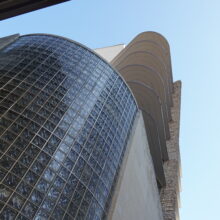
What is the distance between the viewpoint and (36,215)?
6.72m

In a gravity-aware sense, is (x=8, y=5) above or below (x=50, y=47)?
below

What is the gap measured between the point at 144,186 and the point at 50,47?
5633 millimetres

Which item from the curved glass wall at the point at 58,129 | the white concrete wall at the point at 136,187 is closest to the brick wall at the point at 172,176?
the white concrete wall at the point at 136,187

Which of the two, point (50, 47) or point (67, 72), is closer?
point (67, 72)

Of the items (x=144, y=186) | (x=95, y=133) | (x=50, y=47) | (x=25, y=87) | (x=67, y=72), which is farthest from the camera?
(x=144, y=186)

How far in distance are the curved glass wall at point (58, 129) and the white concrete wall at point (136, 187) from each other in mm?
344

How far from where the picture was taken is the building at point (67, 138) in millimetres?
7219

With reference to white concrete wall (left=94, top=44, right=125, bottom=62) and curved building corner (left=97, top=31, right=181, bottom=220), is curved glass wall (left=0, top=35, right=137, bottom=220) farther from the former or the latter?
white concrete wall (left=94, top=44, right=125, bottom=62)

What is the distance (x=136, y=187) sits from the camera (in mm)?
11609

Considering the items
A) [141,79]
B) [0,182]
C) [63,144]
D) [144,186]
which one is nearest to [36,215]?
[0,182]

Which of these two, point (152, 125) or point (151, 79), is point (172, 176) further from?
point (151, 79)

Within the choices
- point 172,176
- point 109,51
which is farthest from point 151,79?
point 109,51

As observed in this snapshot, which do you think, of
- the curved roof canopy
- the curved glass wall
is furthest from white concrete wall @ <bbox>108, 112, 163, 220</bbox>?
the curved roof canopy

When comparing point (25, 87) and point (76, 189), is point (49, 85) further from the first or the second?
point (76, 189)
